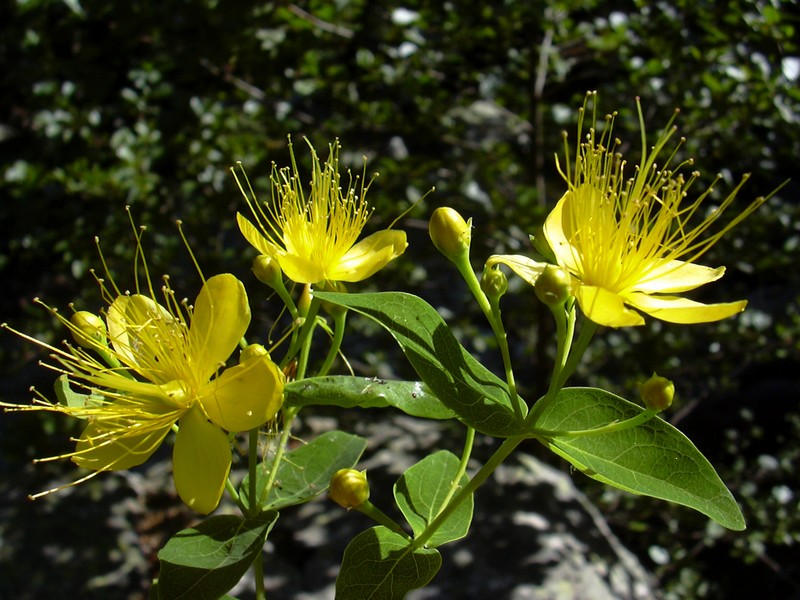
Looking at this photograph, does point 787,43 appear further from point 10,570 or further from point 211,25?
point 10,570

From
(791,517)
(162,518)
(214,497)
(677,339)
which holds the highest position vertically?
(214,497)

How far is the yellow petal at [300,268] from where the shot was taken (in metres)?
1.17

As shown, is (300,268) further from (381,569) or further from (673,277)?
(673,277)

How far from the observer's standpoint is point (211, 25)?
2459 millimetres

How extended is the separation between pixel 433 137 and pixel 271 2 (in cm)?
99

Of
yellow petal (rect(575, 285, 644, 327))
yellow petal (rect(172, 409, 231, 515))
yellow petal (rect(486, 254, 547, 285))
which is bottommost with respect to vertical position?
yellow petal (rect(172, 409, 231, 515))

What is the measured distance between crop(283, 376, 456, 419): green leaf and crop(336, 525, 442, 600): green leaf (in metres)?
0.20

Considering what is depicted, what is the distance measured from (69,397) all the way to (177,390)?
15cm

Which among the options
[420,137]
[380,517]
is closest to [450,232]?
[380,517]

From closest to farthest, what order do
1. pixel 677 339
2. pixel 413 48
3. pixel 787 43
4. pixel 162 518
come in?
1. pixel 787 43
2. pixel 413 48
3. pixel 677 339
4. pixel 162 518

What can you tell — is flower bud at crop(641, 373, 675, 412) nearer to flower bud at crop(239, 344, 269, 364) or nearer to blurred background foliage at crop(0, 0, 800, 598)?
flower bud at crop(239, 344, 269, 364)

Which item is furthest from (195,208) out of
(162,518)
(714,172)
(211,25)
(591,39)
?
(714,172)

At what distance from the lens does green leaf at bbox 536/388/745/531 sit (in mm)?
922

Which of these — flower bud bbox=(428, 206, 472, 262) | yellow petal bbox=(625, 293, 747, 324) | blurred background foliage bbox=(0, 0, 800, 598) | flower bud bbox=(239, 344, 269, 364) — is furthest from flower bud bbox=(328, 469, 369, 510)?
blurred background foliage bbox=(0, 0, 800, 598)
